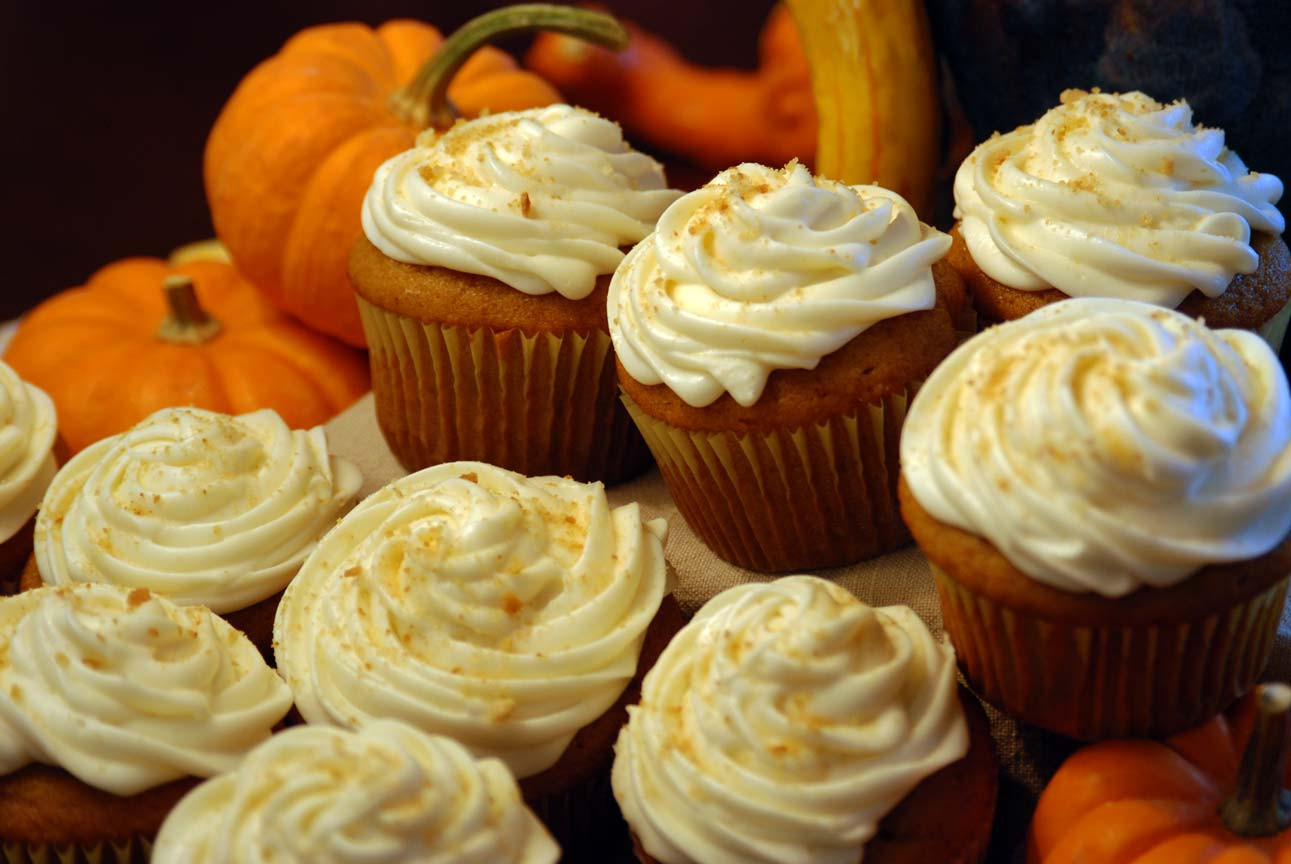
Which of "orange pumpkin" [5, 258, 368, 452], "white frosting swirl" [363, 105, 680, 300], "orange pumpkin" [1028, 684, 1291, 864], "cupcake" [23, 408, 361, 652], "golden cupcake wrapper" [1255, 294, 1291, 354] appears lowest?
"orange pumpkin" [5, 258, 368, 452]

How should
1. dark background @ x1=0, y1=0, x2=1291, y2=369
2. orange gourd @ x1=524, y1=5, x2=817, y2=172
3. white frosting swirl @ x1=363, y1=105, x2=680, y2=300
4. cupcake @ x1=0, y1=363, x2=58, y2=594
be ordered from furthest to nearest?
dark background @ x1=0, y1=0, x2=1291, y2=369
orange gourd @ x1=524, y1=5, x2=817, y2=172
cupcake @ x1=0, y1=363, x2=58, y2=594
white frosting swirl @ x1=363, y1=105, x2=680, y2=300

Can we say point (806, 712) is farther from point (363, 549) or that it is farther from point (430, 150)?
point (430, 150)

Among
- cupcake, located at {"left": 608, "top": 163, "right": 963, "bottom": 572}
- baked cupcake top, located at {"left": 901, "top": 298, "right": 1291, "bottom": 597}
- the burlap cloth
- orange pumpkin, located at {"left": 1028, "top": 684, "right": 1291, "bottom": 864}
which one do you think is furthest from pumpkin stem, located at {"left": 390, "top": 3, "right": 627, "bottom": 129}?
orange pumpkin, located at {"left": 1028, "top": 684, "right": 1291, "bottom": 864}

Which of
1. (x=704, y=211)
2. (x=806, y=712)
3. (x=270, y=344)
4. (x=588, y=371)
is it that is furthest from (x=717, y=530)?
(x=270, y=344)

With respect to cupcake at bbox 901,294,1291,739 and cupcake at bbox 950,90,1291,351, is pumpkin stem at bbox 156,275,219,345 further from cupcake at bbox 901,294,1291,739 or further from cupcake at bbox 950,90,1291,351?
cupcake at bbox 901,294,1291,739

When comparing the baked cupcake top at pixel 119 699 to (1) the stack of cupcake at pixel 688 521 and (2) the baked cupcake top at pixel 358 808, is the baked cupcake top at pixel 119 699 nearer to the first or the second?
(1) the stack of cupcake at pixel 688 521

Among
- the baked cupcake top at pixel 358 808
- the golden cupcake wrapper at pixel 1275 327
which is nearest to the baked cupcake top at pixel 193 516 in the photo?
the baked cupcake top at pixel 358 808
